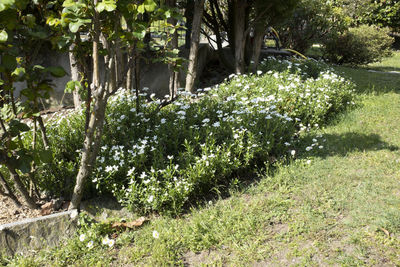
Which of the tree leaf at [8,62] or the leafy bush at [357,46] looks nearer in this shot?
the tree leaf at [8,62]

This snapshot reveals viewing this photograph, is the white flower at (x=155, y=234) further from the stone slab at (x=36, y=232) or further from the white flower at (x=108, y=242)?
the stone slab at (x=36, y=232)

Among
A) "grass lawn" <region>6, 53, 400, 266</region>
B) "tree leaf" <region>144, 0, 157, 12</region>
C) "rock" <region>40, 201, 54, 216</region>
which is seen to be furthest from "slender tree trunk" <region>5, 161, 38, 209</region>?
"tree leaf" <region>144, 0, 157, 12</region>

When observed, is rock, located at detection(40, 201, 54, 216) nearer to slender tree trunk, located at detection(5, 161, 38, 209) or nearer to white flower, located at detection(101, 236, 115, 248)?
slender tree trunk, located at detection(5, 161, 38, 209)

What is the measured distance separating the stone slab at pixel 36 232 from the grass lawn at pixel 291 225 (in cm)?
14

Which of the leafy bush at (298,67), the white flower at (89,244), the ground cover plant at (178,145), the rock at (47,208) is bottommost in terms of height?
the white flower at (89,244)

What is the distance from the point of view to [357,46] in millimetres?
10742

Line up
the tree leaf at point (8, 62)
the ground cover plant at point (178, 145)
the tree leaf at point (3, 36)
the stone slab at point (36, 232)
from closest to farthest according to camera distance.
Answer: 1. the tree leaf at point (3, 36)
2. the tree leaf at point (8, 62)
3. the stone slab at point (36, 232)
4. the ground cover plant at point (178, 145)

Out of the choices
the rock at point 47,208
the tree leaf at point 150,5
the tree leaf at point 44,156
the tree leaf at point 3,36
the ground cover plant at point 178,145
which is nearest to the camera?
the tree leaf at point 3,36

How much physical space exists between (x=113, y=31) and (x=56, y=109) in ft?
15.0

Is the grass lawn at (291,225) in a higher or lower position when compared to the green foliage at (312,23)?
lower

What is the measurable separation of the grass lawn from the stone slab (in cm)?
14

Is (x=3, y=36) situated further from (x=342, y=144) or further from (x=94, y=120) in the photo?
(x=342, y=144)

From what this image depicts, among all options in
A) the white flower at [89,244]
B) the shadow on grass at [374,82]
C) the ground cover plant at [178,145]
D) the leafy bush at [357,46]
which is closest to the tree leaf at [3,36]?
the ground cover plant at [178,145]

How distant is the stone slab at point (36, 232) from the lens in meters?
2.78
